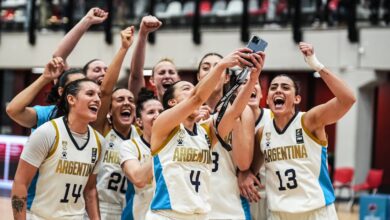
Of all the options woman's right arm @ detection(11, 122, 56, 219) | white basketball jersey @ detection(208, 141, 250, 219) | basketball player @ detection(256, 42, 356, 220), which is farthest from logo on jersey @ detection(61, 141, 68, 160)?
basketball player @ detection(256, 42, 356, 220)

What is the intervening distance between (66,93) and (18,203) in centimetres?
91

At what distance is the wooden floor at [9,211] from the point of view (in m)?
11.6

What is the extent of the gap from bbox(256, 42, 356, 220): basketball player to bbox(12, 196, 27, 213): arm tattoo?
6.04 feet

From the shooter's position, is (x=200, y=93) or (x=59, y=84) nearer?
(x=200, y=93)

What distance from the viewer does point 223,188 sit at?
6.23 meters

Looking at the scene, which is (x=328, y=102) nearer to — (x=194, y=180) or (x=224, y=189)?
(x=224, y=189)

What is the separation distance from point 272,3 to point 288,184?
14280mm

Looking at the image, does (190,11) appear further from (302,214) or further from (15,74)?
(302,214)

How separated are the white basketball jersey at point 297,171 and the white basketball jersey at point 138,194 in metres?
0.96

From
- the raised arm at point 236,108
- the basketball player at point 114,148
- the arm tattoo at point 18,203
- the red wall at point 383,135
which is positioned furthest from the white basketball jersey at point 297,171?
the red wall at point 383,135

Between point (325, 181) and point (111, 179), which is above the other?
point (325, 181)

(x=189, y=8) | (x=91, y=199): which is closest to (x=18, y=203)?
(x=91, y=199)

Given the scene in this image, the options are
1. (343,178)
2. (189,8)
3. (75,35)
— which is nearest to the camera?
(75,35)

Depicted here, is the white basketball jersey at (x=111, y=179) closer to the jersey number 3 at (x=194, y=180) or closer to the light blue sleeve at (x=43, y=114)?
the light blue sleeve at (x=43, y=114)
